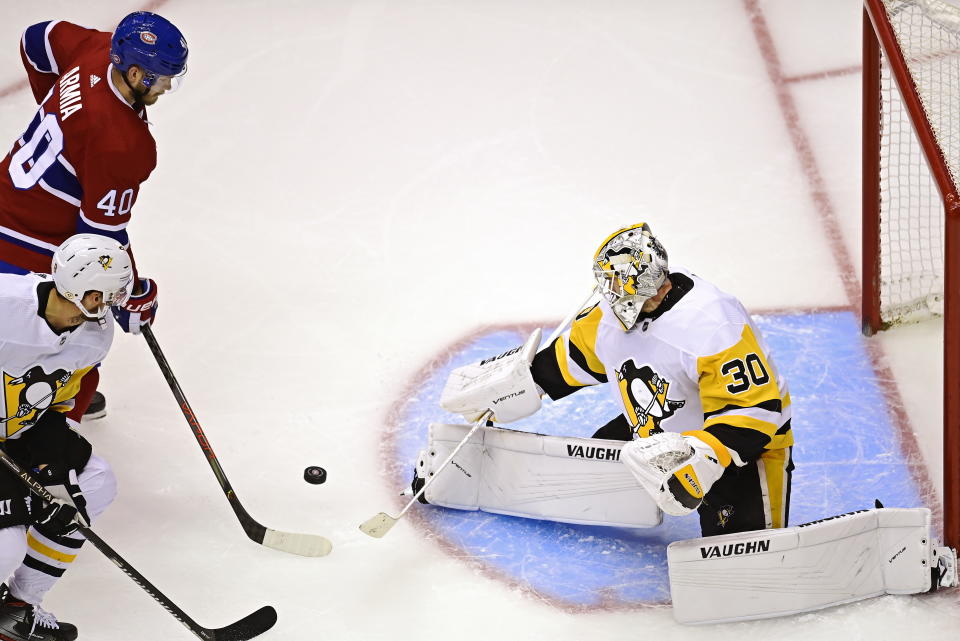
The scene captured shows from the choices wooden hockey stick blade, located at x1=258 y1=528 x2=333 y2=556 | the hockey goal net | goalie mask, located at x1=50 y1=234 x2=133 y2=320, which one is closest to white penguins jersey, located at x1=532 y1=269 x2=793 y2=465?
the hockey goal net

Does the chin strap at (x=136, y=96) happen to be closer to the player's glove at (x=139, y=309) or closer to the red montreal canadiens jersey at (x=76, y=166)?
the red montreal canadiens jersey at (x=76, y=166)

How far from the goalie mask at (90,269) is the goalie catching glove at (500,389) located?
3.16ft

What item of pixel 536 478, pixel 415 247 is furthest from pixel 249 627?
pixel 415 247

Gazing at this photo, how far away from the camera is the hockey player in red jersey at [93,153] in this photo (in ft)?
11.1

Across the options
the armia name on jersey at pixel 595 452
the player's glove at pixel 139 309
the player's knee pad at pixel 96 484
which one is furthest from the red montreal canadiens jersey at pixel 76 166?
the armia name on jersey at pixel 595 452

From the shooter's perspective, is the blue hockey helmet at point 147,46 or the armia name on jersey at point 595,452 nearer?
the blue hockey helmet at point 147,46

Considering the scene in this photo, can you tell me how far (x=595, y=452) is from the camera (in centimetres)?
365

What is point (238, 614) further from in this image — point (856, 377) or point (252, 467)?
point (856, 377)

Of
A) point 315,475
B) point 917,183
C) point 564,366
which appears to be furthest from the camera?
point 917,183

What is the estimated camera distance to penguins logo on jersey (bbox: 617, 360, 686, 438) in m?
3.34

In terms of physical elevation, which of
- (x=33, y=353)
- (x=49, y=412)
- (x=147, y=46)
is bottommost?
(x=49, y=412)

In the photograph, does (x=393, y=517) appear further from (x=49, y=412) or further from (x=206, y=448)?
A: (x=49, y=412)

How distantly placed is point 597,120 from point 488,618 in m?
2.57

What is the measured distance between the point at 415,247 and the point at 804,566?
2042 millimetres
